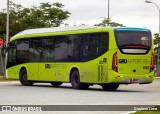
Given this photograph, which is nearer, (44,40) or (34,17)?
(44,40)

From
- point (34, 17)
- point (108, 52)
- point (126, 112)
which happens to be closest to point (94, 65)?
point (108, 52)

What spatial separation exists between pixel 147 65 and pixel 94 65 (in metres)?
2.44

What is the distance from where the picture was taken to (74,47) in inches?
1190

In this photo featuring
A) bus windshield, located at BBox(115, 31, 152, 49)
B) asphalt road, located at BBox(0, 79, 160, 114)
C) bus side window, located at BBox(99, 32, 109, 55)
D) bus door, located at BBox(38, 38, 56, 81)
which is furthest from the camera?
bus door, located at BBox(38, 38, 56, 81)

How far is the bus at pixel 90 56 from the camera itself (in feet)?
91.5

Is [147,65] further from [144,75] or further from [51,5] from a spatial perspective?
[51,5]

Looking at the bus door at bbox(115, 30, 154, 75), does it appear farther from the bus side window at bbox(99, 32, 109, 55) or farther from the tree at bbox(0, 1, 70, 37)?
the tree at bbox(0, 1, 70, 37)

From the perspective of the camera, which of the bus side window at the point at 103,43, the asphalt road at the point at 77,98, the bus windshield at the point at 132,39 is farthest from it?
the bus side window at the point at 103,43

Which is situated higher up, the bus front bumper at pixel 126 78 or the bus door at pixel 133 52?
the bus door at pixel 133 52

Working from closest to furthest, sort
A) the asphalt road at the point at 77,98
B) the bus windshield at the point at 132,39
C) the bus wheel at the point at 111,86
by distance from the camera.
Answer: the asphalt road at the point at 77,98 < the bus windshield at the point at 132,39 < the bus wheel at the point at 111,86

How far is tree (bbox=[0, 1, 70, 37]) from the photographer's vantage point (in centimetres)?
6745

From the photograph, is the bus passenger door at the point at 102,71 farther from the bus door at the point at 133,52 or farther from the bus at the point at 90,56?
the bus door at the point at 133,52

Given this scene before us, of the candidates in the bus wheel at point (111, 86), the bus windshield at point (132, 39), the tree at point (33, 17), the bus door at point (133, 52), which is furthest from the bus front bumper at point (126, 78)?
the tree at point (33, 17)

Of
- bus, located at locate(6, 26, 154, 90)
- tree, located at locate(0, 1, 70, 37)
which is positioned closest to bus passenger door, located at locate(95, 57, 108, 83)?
bus, located at locate(6, 26, 154, 90)
